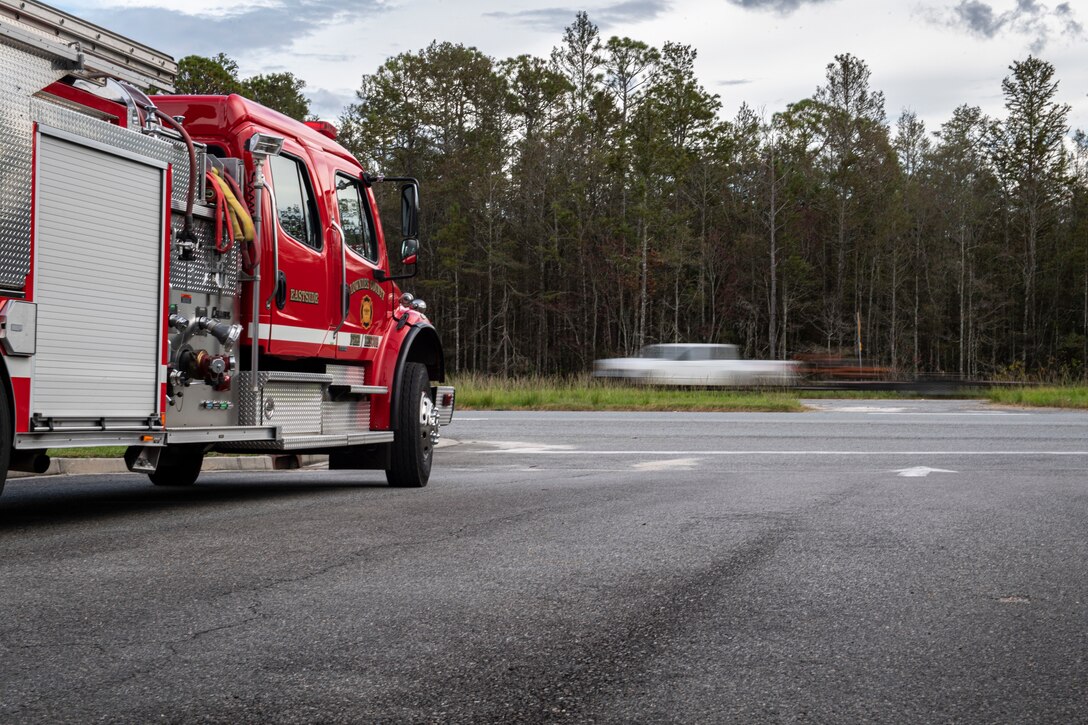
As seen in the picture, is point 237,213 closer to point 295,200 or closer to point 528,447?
point 295,200

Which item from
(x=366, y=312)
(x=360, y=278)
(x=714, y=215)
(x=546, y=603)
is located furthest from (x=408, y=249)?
(x=714, y=215)

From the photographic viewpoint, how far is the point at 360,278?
9.77 meters

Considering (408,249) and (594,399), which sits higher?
(408,249)

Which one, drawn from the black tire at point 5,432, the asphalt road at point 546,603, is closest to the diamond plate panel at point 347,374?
the asphalt road at point 546,603

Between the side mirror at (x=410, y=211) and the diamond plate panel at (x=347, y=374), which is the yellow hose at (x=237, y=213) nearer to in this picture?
the diamond plate panel at (x=347, y=374)

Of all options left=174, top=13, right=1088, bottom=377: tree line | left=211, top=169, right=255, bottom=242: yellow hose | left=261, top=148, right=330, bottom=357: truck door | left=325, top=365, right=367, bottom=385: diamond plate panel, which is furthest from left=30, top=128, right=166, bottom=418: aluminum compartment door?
left=174, top=13, right=1088, bottom=377: tree line

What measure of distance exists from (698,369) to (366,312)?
28963 millimetres

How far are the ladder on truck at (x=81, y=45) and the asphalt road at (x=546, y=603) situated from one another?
277 cm

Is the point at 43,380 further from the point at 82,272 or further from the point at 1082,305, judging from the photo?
the point at 1082,305

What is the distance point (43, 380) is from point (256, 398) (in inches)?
76.2

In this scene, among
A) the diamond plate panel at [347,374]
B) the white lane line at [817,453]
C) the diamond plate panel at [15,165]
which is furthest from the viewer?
the white lane line at [817,453]

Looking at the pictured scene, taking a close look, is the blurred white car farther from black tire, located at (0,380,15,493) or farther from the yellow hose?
black tire, located at (0,380,15,493)

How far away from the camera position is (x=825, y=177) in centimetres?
6256

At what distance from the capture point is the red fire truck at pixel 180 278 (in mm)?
6355
